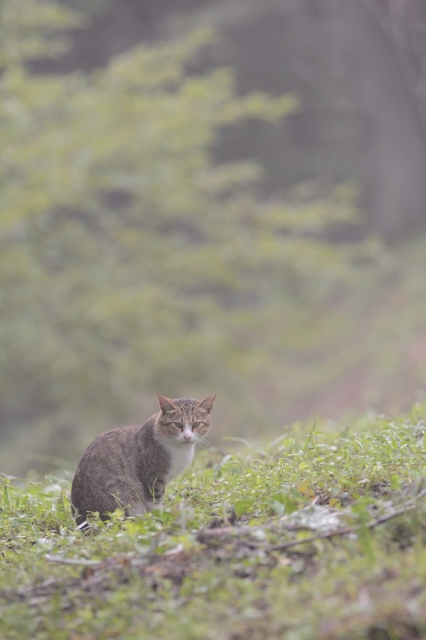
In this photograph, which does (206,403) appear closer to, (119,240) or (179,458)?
(179,458)

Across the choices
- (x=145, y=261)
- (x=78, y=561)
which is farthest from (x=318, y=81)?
(x=78, y=561)

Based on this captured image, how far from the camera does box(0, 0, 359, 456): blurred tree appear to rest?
12180mm

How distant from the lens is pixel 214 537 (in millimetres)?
3639

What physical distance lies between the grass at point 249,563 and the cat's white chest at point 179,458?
255mm

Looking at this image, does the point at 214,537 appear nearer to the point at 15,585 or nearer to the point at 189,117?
the point at 15,585

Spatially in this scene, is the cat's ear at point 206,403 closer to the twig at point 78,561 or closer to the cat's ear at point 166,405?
the cat's ear at point 166,405

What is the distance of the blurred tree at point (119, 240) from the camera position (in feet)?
40.0

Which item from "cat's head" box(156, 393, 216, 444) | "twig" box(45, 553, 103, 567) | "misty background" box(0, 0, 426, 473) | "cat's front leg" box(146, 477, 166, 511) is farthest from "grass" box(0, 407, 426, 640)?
"misty background" box(0, 0, 426, 473)

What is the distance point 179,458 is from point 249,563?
5.45 ft

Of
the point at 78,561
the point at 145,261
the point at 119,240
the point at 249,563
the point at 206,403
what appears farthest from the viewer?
the point at 119,240

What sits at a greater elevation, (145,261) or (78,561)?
(145,261)

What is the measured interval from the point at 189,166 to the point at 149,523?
34.4 ft

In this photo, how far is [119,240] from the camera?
14.4 meters

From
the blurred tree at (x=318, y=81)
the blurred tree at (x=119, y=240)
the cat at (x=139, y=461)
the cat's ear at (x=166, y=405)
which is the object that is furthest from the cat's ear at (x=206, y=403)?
the blurred tree at (x=318, y=81)
